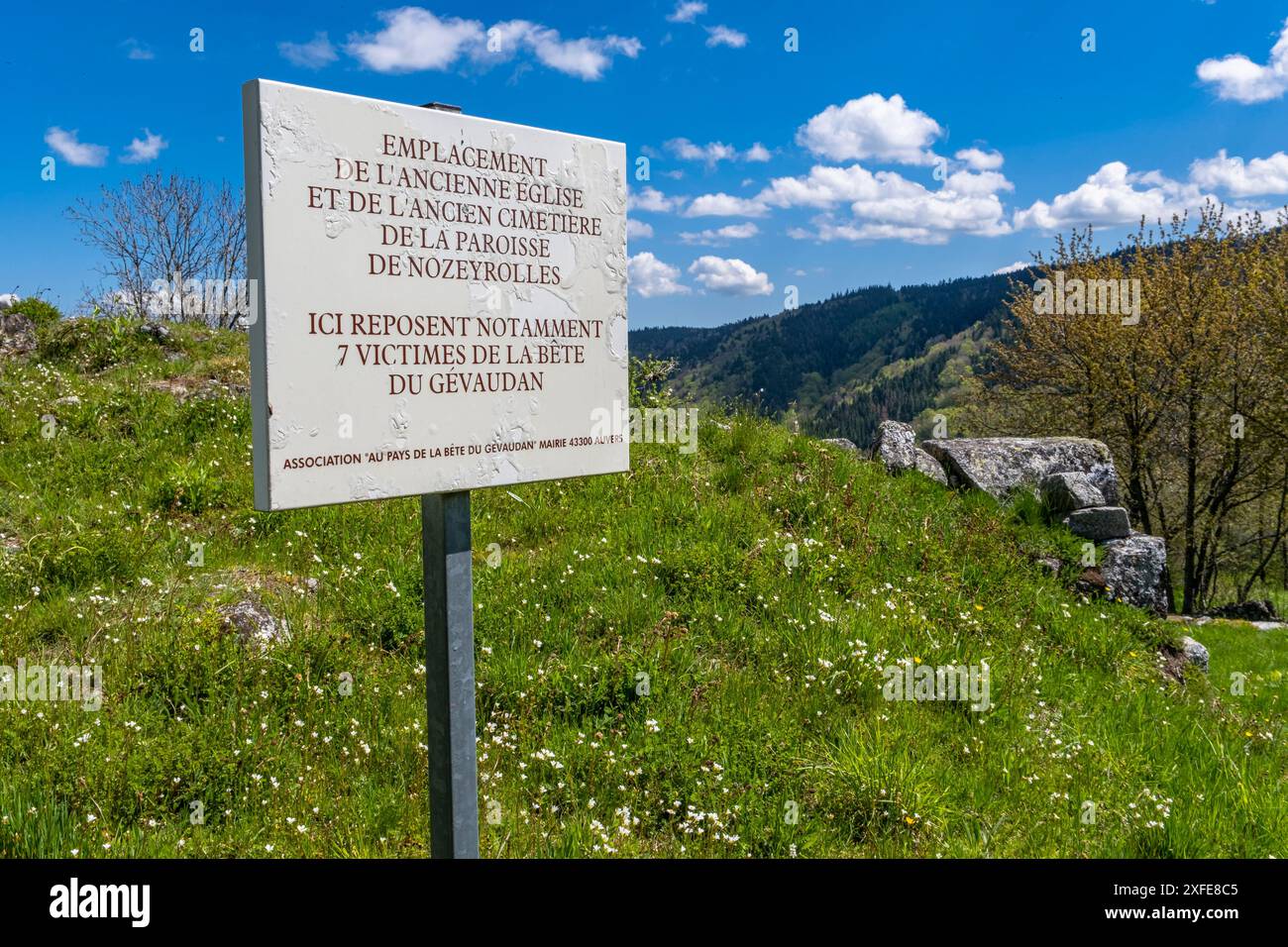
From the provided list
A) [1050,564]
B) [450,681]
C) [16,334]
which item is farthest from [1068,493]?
[16,334]

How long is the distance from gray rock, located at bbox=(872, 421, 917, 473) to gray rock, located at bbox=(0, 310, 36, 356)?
1462 centimetres

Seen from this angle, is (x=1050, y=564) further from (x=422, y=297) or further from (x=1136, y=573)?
(x=422, y=297)

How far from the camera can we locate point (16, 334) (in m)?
15.2

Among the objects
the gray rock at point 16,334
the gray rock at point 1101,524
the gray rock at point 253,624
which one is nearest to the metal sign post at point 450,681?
the gray rock at point 253,624

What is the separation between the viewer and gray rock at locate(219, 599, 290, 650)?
599cm

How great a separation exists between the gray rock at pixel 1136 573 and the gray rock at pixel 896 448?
8.94ft

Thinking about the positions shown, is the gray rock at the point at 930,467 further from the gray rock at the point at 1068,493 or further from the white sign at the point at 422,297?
the white sign at the point at 422,297

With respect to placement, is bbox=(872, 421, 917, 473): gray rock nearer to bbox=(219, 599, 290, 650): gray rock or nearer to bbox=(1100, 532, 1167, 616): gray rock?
bbox=(1100, 532, 1167, 616): gray rock

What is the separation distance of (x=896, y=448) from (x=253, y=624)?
8.86 m

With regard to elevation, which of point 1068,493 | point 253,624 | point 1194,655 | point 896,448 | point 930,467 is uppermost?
Result: point 896,448

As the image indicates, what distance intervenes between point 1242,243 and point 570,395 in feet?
107
